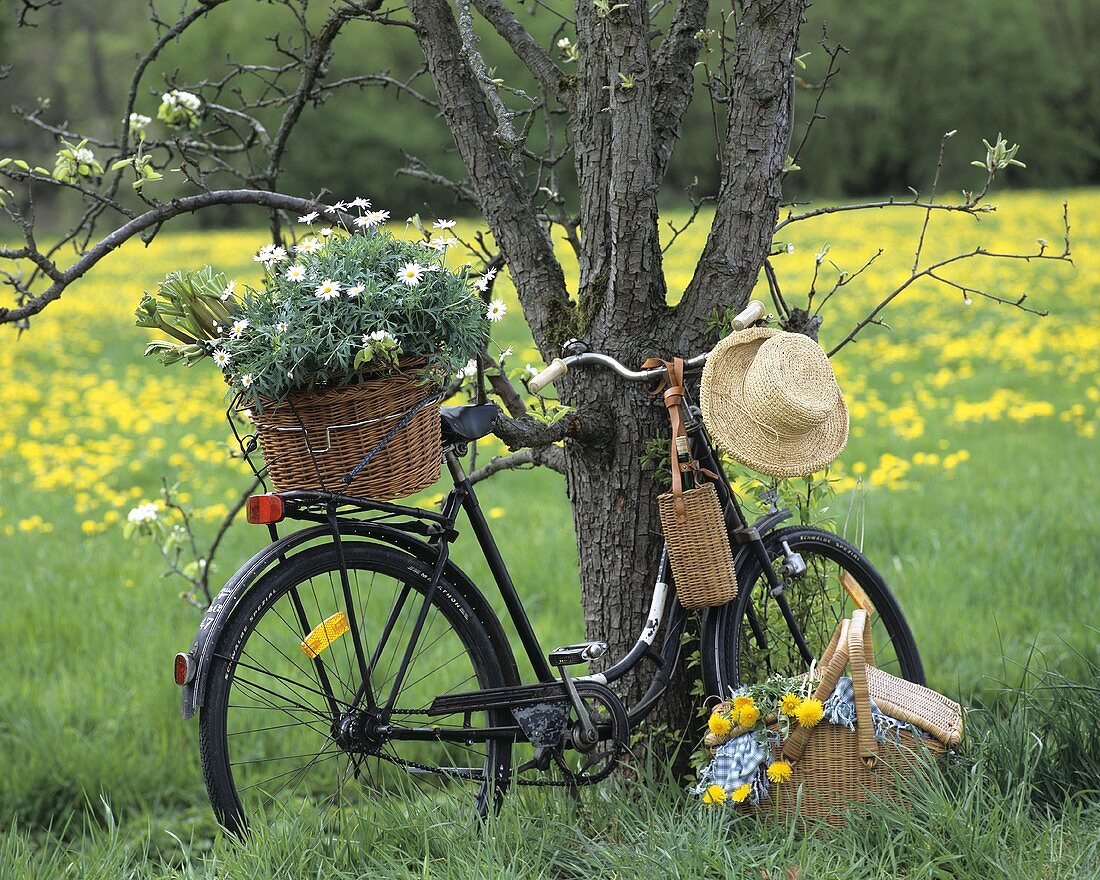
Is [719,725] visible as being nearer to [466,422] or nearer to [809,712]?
[809,712]

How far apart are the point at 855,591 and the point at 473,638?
1065 mm

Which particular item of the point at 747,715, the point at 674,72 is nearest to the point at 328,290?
the point at 674,72

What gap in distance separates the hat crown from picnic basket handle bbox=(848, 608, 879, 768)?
0.50 metres

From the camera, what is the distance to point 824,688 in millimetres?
2578

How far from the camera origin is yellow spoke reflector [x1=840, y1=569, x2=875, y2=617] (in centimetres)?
298

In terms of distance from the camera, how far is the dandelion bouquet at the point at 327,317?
2.22 meters

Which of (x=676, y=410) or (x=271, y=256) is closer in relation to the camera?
(x=271, y=256)

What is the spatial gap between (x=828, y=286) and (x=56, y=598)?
1100 cm

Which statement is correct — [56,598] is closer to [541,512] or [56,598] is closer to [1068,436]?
[541,512]

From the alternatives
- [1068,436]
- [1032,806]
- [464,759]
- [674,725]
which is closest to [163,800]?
[464,759]

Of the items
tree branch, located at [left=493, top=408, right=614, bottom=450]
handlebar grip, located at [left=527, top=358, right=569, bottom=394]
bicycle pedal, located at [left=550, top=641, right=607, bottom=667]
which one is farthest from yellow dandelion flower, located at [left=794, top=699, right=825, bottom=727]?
handlebar grip, located at [left=527, top=358, right=569, bottom=394]

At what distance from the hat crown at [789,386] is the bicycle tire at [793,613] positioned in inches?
15.8

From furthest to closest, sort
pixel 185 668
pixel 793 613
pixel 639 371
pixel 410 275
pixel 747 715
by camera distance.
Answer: pixel 793 613, pixel 639 371, pixel 747 715, pixel 410 275, pixel 185 668

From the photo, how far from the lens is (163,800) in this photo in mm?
3662
